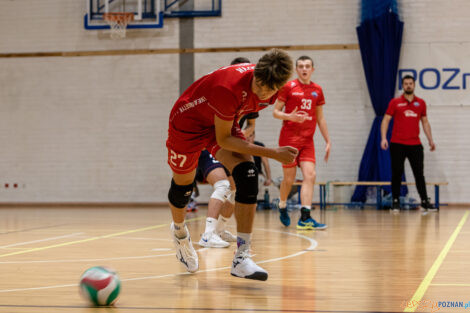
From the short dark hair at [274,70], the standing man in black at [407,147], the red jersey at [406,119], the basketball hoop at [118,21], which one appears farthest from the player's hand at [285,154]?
the basketball hoop at [118,21]

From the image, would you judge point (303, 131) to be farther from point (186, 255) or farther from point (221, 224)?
point (186, 255)

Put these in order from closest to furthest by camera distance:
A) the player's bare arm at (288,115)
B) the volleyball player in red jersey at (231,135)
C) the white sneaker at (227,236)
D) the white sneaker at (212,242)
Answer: the volleyball player in red jersey at (231,135), the white sneaker at (212,242), the white sneaker at (227,236), the player's bare arm at (288,115)

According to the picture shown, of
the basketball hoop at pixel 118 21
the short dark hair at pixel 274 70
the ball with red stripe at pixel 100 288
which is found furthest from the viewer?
the basketball hoop at pixel 118 21

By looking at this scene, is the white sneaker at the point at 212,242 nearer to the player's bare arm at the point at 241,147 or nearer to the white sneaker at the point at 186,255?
the white sneaker at the point at 186,255

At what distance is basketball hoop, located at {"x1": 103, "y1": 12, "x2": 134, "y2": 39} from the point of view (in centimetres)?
1244

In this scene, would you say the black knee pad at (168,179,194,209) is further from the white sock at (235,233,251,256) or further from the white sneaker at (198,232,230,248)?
the white sneaker at (198,232,230,248)

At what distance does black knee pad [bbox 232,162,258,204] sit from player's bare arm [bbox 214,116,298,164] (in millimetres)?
147

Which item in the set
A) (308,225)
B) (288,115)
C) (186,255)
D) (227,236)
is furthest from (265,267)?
(308,225)

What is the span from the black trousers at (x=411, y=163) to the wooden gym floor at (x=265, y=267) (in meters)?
2.57

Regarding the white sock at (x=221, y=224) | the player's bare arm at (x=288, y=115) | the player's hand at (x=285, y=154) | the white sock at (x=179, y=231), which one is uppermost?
the player's bare arm at (x=288, y=115)

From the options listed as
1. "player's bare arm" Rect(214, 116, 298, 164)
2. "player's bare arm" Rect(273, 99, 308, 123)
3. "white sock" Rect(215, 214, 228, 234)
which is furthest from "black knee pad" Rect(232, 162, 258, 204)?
"player's bare arm" Rect(273, 99, 308, 123)

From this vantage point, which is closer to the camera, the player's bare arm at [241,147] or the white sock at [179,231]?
the player's bare arm at [241,147]

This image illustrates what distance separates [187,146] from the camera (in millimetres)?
3932

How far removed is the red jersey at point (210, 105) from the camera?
3512 millimetres
